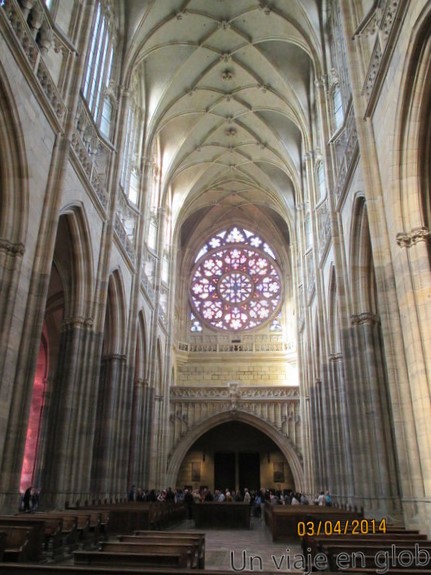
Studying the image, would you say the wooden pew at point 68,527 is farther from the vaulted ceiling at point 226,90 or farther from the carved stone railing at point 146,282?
the vaulted ceiling at point 226,90

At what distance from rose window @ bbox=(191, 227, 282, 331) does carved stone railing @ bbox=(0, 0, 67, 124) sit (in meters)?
22.4

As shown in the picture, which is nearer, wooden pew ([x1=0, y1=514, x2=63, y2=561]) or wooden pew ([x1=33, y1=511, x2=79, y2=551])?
wooden pew ([x1=0, y1=514, x2=63, y2=561])

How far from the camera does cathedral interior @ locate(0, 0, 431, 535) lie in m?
10.0

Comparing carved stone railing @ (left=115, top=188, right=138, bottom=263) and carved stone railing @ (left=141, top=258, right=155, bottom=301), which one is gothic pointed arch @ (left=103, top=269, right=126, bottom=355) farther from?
carved stone railing @ (left=141, top=258, right=155, bottom=301)

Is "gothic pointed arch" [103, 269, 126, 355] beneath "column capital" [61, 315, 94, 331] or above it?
above

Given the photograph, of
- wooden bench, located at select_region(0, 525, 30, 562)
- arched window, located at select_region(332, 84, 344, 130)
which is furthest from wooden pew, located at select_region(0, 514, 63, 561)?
arched window, located at select_region(332, 84, 344, 130)

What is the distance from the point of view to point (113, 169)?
17.5 meters

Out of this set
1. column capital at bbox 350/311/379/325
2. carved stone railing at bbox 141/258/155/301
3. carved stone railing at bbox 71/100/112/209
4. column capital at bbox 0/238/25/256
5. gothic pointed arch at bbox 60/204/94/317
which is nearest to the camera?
column capital at bbox 0/238/25/256

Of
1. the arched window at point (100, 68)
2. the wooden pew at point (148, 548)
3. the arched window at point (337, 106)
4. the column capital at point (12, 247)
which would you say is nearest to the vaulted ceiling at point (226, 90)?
the arched window at point (100, 68)

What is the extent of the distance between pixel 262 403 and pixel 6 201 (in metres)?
20.4

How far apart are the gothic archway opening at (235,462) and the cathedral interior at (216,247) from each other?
0.13 m

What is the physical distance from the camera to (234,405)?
2772cm
